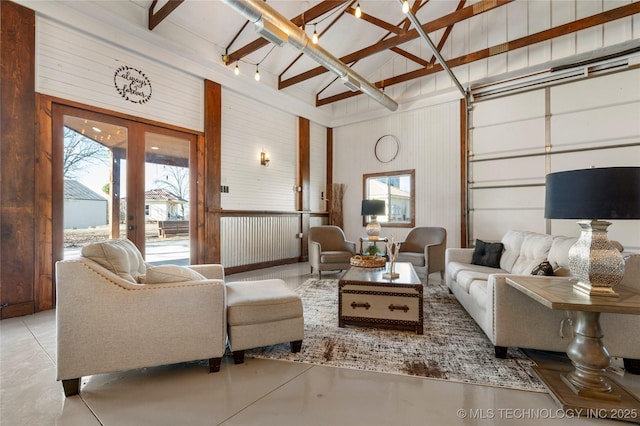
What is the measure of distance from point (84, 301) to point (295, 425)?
142 cm

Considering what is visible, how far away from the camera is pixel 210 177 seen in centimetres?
500

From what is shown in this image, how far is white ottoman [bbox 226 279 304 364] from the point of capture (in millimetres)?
2088

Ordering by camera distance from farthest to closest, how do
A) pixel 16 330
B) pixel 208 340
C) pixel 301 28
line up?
pixel 301 28 → pixel 16 330 → pixel 208 340

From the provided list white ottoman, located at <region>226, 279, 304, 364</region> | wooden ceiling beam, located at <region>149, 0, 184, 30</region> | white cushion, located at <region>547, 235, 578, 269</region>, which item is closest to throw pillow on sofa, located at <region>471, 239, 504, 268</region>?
white cushion, located at <region>547, 235, 578, 269</region>

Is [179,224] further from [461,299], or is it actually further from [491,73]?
[491,73]

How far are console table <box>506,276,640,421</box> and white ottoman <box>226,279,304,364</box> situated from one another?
1605 millimetres

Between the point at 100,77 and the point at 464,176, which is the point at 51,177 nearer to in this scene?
the point at 100,77

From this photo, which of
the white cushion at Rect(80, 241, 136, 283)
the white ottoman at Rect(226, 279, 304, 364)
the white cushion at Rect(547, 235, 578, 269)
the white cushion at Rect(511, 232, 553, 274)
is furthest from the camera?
the white cushion at Rect(511, 232, 553, 274)

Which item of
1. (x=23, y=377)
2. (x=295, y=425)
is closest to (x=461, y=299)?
(x=295, y=425)

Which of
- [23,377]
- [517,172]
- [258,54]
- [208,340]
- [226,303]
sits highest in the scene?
[258,54]

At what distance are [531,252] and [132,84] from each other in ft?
18.1

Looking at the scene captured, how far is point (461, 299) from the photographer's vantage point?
3.19m

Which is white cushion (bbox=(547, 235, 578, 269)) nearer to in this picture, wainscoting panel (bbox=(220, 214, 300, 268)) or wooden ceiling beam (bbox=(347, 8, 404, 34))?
wooden ceiling beam (bbox=(347, 8, 404, 34))

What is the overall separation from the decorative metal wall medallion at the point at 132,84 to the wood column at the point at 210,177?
0.95 metres
